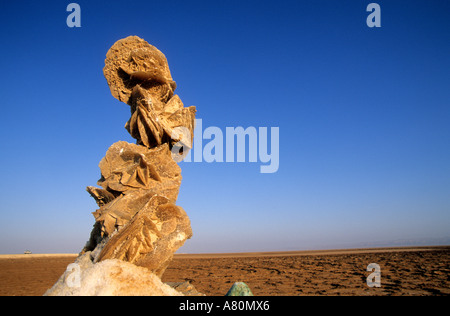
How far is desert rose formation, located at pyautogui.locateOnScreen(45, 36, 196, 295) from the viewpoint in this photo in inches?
152

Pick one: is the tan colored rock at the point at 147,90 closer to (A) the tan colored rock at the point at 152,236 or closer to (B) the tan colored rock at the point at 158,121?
(B) the tan colored rock at the point at 158,121

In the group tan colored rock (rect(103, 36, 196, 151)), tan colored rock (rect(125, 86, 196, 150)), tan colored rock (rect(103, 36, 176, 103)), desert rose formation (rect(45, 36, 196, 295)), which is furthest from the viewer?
tan colored rock (rect(103, 36, 176, 103))

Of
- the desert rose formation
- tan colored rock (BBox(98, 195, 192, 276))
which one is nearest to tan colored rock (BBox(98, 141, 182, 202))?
the desert rose formation

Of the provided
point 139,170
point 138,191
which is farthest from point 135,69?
point 138,191

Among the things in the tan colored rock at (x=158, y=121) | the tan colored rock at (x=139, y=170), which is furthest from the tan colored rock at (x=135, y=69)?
the tan colored rock at (x=139, y=170)

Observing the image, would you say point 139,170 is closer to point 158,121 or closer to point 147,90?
point 158,121

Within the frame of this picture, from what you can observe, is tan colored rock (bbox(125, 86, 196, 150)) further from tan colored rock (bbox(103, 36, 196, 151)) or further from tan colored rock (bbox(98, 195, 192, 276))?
tan colored rock (bbox(98, 195, 192, 276))

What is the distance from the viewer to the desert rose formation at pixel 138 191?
386 centimetres

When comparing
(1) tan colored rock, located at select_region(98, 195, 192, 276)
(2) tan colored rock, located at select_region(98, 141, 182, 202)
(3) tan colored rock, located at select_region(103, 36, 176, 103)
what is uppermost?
(3) tan colored rock, located at select_region(103, 36, 176, 103)

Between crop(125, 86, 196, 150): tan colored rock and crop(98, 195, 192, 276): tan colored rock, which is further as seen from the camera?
crop(125, 86, 196, 150): tan colored rock

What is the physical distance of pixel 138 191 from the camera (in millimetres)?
5199
